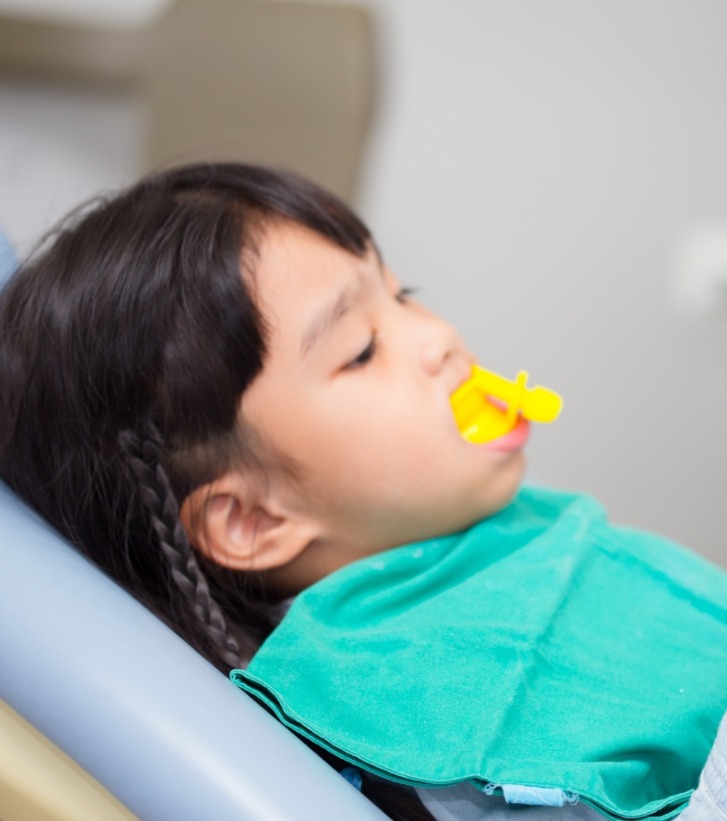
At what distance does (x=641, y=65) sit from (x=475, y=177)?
0.28 meters

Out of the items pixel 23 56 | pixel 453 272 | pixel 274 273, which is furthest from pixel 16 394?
pixel 453 272

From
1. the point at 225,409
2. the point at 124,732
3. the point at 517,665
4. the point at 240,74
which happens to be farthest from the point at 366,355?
the point at 240,74

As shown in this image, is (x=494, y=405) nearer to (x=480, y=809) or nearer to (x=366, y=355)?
(x=366, y=355)

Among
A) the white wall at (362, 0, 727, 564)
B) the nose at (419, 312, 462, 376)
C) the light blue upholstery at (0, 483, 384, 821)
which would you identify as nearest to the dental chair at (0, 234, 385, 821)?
the light blue upholstery at (0, 483, 384, 821)

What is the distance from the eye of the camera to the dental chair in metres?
0.53

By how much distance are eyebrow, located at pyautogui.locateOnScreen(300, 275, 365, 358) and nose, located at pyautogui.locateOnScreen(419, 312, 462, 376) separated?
0.07m

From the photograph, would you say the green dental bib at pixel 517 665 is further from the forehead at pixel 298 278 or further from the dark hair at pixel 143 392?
the forehead at pixel 298 278

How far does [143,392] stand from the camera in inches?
29.8

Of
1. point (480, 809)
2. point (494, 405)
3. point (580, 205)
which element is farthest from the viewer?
point (580, 205)

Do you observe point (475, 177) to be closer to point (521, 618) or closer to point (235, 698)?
point (521, 618)

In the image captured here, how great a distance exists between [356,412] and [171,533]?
165mm

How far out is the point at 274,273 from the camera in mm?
776

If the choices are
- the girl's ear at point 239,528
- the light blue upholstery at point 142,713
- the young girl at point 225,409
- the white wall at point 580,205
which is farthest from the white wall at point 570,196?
the light blue upholstery at point 142,713

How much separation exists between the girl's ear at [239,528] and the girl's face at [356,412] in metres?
0.02
